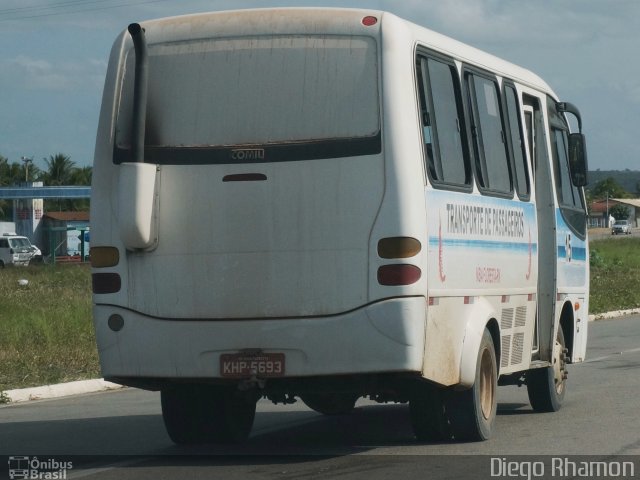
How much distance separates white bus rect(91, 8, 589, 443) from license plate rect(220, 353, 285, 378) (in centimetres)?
1

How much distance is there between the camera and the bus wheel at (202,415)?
10.4m

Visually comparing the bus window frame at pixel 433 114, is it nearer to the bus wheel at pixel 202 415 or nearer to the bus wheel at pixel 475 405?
the bus wheel at pixel 475 405

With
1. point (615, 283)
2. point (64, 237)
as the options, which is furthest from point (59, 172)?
point (615, 283)

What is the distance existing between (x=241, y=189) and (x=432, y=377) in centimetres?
184

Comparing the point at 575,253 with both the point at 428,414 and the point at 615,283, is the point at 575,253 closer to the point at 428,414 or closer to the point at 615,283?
the point at 428,414

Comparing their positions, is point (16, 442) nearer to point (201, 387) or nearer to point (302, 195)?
point (201, 387)

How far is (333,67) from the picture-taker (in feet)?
30.4

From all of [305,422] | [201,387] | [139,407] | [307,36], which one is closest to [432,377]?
[201,387]

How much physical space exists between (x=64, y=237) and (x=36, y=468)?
8807cm

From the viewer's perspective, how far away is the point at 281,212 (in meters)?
9.21

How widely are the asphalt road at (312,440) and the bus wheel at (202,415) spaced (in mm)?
184

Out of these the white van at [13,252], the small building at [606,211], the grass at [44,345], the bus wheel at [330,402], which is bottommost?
the bus wheel at [330,402]

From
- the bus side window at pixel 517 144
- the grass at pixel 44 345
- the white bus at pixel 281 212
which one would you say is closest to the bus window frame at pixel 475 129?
the white bus at pixel 281 212

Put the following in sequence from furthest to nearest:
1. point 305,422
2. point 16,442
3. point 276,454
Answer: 1. point 305,422
2. point 16,442
3. point 276,454
